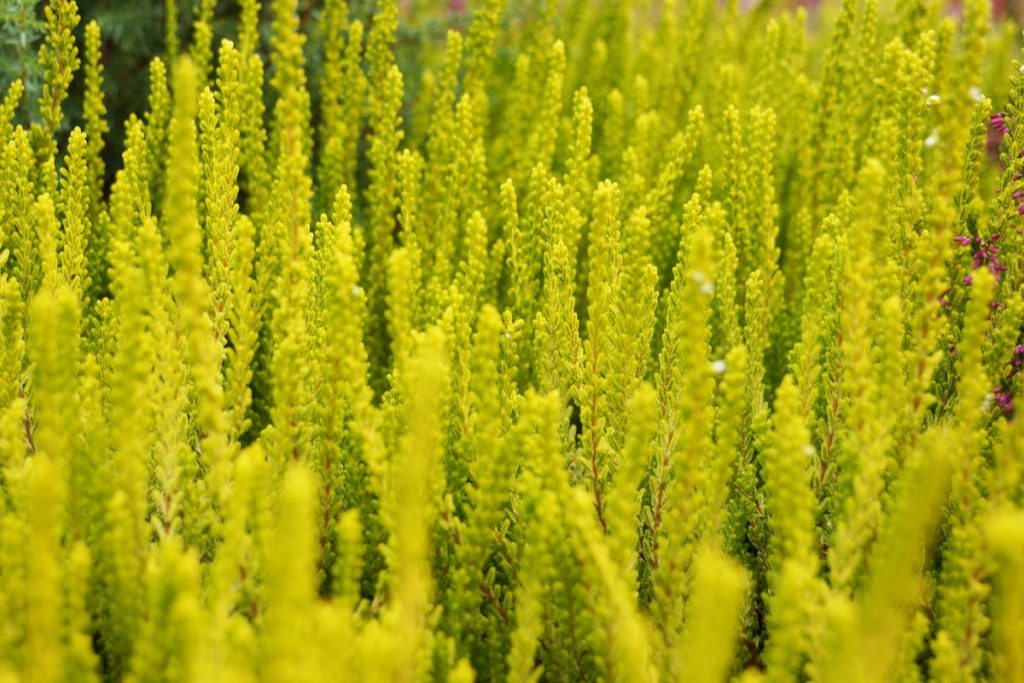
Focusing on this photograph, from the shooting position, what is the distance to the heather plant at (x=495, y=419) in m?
0.70

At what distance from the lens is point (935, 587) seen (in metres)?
0.93

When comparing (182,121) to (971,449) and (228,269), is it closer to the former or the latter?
(228,269)

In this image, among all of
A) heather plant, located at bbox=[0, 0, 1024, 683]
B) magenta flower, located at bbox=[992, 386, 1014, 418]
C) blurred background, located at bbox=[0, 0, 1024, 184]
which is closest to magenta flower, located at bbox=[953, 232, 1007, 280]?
heather plant, located at bbox=[0, 0, 1024, 683]

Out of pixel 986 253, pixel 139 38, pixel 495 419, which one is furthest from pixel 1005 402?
pixel 139 38

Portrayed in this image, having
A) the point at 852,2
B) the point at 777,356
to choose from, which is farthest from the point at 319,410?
the point at 852,2

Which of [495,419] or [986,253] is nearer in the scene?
[495,419]

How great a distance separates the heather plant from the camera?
0.70m

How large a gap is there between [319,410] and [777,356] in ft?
2.32

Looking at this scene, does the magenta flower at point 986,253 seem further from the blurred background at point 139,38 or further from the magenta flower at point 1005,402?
the blurred background at point 139,38

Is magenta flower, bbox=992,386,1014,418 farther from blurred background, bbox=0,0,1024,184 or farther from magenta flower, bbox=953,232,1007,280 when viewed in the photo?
blurred background, bbox=0,0,1024,184

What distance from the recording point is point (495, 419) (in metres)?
0.89

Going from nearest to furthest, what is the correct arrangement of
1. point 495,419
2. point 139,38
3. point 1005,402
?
point 495,419, point 1005,402, point 139,38

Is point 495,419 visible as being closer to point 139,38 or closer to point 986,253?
point 986,253

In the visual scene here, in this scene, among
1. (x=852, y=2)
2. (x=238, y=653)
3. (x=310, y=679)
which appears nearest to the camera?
(x=310, y=679)
